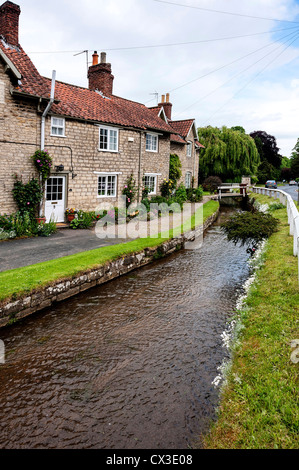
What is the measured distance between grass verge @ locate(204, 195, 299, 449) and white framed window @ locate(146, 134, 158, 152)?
1763 centimetres

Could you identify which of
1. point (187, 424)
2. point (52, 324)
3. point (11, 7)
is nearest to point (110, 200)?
point (11, 7)

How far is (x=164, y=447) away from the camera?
3947 mm

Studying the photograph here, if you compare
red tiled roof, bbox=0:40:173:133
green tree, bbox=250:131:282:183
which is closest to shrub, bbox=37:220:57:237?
red tiled roof, bbox=0:40:173:133

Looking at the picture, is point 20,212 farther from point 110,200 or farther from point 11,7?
point 11,7

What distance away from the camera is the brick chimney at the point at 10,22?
14.1 meters

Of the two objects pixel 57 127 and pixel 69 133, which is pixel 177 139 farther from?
pixel 57 127

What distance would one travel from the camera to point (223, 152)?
138 feet

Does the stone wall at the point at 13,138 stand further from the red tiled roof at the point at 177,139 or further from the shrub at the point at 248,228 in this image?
the red tiled roof at the point at 177,139

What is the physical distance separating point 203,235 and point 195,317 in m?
10.5

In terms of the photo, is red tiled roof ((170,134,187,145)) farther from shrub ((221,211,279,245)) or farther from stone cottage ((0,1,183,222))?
shrub ((221,211,279,245))

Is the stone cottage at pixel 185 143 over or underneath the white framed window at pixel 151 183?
over

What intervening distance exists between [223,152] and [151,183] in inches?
869

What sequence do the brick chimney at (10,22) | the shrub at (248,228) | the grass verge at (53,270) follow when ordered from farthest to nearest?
the brick chimney at (10,22) < the shrub at (248,228) < the grass verge at (53,270)

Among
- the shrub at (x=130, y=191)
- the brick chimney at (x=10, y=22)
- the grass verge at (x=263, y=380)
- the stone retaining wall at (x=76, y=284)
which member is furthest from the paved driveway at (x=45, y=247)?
the brick chimney at (x=10, y=22)
